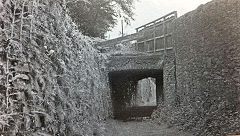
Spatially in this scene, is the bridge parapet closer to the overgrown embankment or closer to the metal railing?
the metal railing

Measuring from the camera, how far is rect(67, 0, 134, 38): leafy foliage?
15.4 meters

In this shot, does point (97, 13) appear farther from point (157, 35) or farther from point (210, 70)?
point (210, 70)

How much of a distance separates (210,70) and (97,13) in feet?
32.5

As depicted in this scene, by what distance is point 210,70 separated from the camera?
8625mm

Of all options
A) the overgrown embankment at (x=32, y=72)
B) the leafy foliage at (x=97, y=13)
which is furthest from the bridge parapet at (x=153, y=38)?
the overgrown embankment at (x=32, y=72)

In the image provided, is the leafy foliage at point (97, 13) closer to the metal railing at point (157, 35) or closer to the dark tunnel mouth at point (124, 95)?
the metal railing at point (157, 35)

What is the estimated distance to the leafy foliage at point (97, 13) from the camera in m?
15.4

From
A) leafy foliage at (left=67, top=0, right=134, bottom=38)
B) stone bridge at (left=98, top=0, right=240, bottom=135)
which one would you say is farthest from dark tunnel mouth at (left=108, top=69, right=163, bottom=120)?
leafy foliage at (left=67, top=0, right=134, bottom=38)

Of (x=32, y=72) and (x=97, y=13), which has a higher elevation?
(x=97, y=13)

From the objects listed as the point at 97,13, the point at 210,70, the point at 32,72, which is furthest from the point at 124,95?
the point at 32,72

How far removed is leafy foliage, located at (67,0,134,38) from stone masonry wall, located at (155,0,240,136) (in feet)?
20.2

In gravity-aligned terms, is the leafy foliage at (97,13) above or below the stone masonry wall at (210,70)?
above

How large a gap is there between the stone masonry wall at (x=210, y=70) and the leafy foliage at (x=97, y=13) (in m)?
6.17

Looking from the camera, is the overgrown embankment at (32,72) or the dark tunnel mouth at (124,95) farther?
the dark tunnel mouth at (124,95)
